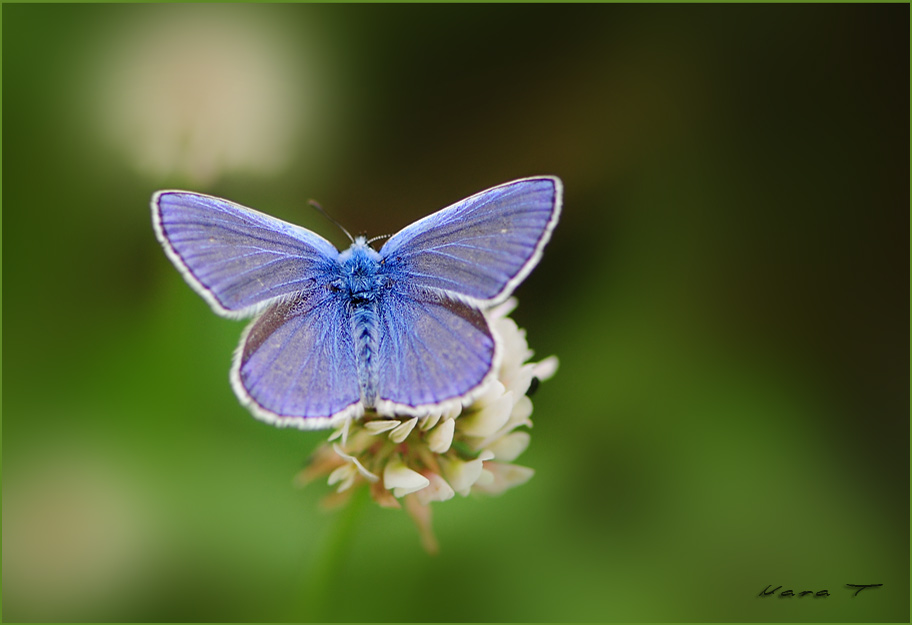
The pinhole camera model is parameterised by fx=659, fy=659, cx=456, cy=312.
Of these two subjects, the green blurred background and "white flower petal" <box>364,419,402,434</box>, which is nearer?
A: "white flower petal" <box>364,419,402,434</box>

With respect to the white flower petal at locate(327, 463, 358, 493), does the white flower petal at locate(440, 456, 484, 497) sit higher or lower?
lower

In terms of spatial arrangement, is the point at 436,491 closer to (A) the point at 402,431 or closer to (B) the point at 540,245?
(A) the point at 402,431

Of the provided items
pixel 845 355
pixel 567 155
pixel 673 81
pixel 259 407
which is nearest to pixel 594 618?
pixel 259 407

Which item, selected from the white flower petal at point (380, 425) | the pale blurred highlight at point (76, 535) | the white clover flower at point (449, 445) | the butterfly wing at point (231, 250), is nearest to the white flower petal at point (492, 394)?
the white clover flower at point (449, 445)

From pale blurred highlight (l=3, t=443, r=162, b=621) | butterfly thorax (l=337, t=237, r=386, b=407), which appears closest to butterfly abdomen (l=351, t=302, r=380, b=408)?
butterfly thorax (l=337, t=237, r=386, b=407)

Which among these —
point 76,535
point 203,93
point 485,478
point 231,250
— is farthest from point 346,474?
point 203,93

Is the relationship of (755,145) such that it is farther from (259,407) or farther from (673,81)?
(259,407)

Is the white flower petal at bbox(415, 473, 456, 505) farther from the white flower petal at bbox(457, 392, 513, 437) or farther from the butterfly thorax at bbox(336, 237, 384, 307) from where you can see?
the butterfly thorax at bbox(336, 237, 384, 307)
